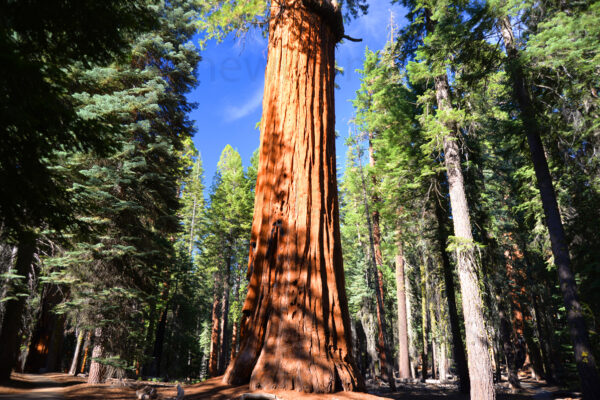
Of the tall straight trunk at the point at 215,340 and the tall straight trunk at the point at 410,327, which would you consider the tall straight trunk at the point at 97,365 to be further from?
the tall straight trunk at the point at 410,327

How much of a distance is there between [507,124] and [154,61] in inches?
606

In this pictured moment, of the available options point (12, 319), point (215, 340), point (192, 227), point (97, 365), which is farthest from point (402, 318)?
point (192, 227)

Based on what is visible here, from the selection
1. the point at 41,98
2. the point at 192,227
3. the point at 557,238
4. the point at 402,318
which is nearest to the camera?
the point at 41,98

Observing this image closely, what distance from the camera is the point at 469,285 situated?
26.7 feet

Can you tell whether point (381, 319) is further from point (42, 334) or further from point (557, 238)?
→ point (42, 334)

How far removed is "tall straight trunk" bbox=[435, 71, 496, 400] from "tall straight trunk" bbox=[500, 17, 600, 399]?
2698mm

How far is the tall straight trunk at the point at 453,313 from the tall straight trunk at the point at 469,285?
105 inches

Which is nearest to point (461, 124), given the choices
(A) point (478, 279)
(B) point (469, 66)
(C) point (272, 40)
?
(B) point (469, 66)

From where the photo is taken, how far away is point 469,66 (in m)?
10.1

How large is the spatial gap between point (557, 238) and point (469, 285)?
4.35 metres

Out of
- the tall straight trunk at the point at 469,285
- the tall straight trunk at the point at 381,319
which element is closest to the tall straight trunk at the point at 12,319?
the tall straight trunk at the point at 469,285

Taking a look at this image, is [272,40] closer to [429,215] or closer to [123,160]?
[123,160]

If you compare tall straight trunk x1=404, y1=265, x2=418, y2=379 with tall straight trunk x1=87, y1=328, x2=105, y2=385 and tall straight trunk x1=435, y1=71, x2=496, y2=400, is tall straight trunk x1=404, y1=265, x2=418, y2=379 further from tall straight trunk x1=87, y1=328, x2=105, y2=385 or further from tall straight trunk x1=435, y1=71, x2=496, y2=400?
tall straight trunk x1=87, y1=328, x2=105, y2=385

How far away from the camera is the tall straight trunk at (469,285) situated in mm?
7438
